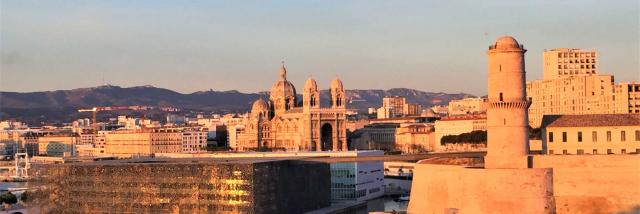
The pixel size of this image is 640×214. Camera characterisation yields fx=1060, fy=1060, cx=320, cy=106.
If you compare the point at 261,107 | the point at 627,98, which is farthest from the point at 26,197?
the point at 261,107

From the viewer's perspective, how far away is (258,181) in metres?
71.5

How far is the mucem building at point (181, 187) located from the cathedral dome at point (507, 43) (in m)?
23.1

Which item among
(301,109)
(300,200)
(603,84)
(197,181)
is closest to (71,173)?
(197,181)

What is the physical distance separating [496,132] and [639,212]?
26.2 feet

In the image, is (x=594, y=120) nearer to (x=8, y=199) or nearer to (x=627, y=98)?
(x=8, y=199)

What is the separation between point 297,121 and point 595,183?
410ft

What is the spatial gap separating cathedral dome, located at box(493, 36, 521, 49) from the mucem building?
Answer: 23.1 meters

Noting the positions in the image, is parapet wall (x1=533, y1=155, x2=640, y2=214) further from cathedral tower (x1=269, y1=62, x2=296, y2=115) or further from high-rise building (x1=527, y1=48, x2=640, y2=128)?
cathedral tower (x1=269, y1=62, x2=296, y2=115)

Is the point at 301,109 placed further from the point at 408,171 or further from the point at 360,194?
the point at 360,194

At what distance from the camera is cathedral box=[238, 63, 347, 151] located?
172 m

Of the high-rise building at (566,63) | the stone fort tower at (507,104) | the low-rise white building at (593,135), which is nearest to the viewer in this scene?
the stone fort tower at (507,104)

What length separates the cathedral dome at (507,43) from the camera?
53.3 metres

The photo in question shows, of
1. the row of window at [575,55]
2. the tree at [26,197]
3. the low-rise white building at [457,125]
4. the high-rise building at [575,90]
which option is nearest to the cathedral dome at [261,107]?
the low-rise white building at [457,125]

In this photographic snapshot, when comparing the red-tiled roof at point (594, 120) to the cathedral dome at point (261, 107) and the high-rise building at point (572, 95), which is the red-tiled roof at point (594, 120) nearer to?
the high-rise building at point (572, 95)
